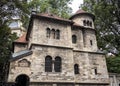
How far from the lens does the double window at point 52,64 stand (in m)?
15.8

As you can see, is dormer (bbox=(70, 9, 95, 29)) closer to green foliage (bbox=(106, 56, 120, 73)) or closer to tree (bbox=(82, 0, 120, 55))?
tree (bbox=(82, 0, 120, 55))

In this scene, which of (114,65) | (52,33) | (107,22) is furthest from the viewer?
(107,22)

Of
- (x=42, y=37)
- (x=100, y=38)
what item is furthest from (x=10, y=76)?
(x=100, y=38)

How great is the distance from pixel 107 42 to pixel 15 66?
64.3ft

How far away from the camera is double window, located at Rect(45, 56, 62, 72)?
15828 millimetres

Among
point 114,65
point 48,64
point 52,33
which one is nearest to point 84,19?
point 52,33

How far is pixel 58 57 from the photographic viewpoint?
16656 millimetres

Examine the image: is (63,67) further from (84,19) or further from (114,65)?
(114,65)

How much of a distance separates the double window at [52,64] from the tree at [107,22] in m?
12.6

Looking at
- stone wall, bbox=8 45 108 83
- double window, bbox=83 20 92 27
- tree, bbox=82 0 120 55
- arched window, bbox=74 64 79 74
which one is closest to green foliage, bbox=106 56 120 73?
tree, bbox=82 0 120 55

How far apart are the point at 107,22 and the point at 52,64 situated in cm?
1505

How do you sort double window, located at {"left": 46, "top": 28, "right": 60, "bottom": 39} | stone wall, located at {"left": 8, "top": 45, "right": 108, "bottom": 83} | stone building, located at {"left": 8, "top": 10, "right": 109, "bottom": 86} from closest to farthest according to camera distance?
stone wall, located at {"left": 8, "top": 45, "right": 108, "bottom": 83}
stone building, located at {"left": 8, "top": 10, "right": 109, "bottom": 86}
double window, located at {"left": 46, "top": 28, "right": 60, "bottom": 39}

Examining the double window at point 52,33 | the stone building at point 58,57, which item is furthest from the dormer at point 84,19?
the double window at point 52,33

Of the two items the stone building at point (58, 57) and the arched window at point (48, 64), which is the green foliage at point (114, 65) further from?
the arched window at point (48, 64)
